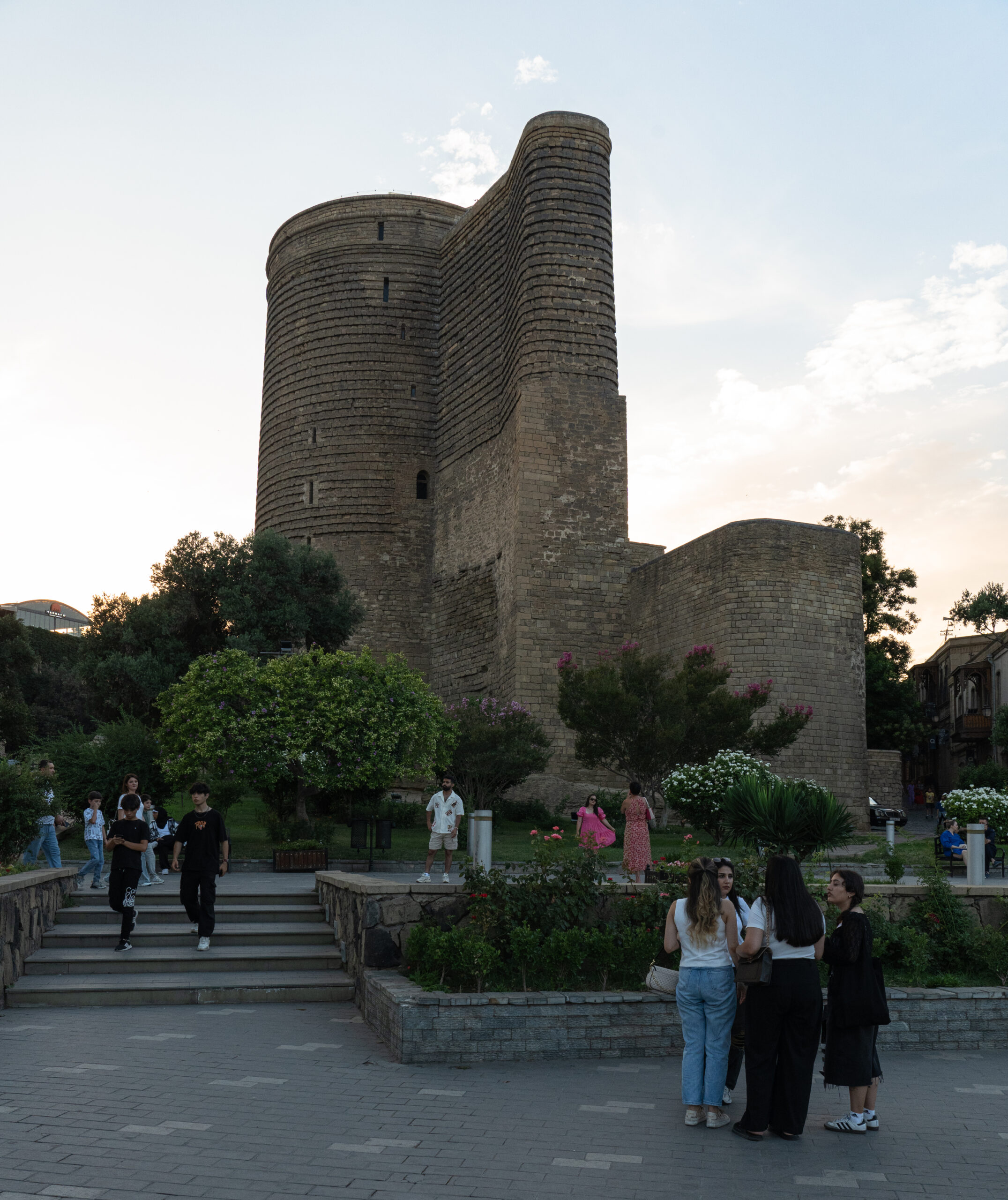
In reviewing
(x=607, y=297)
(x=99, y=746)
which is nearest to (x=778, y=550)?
(x=607, y=297)

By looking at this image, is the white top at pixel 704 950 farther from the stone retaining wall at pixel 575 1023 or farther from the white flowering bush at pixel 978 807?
the white flowering bush at pixel 978 807

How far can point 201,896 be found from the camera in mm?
8602

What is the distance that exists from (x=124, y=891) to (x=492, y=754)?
11.9 meters

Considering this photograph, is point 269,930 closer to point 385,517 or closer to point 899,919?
point 899,919

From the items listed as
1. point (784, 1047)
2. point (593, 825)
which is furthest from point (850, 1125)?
point (593, 825)

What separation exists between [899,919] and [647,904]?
1.84m

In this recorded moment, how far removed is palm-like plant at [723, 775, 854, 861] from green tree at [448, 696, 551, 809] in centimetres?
802

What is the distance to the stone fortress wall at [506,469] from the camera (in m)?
24.0

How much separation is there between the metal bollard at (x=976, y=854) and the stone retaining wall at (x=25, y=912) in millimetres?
7687

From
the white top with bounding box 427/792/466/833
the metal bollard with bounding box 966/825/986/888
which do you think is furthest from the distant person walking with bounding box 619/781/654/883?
the metal bollard with bounding box 966/825/986/888

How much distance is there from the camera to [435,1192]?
4.11 metres

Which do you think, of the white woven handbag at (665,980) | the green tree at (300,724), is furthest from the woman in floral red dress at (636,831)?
the white woven handbag at (665,980)

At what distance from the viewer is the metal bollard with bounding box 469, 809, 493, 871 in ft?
30.9

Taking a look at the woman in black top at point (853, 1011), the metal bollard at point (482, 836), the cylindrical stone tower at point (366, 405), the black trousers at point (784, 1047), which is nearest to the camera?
the black trousers at point (784, 1047)
